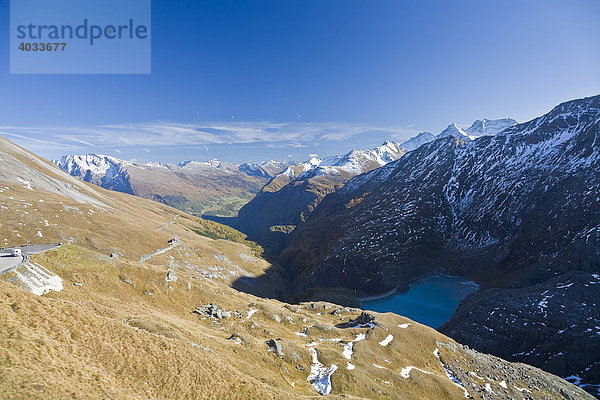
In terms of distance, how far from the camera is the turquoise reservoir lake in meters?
125

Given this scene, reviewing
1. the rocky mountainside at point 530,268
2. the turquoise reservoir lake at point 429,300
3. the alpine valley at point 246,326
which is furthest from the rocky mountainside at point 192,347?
the turquoise reservoir lake at point 429,300

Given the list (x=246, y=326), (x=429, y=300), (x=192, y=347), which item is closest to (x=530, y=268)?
(x=429, y=300)

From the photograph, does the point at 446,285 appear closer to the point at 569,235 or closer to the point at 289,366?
the point at 569,235

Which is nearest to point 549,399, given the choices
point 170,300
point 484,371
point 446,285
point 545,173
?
point 484,371

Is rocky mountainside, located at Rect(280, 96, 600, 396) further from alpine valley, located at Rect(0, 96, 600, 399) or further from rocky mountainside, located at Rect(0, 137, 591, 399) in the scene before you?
rocky mountainside, located at Rect(0, 137, 591, 399)

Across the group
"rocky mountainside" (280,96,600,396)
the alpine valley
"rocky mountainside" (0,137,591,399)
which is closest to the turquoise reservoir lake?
"rocky mountainside" (280,96,600,396)

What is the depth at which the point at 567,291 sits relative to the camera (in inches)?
3280

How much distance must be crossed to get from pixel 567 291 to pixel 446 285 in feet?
250

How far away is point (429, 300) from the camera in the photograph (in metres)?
140

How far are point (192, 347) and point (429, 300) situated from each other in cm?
14638

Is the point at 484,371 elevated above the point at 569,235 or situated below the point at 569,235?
below

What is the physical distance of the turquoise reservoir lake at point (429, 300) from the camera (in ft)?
411

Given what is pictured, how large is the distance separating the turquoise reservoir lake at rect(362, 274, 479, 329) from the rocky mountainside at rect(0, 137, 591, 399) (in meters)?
64.6

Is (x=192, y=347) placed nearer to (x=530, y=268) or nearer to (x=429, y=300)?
(x=429, y=300)
